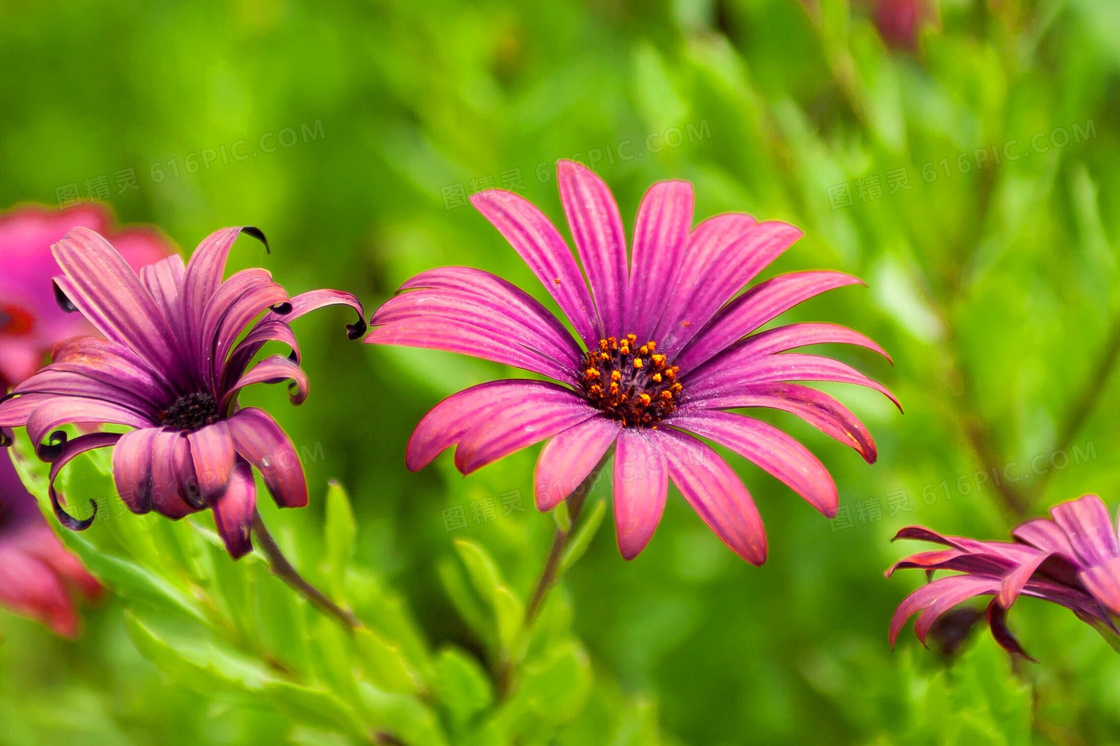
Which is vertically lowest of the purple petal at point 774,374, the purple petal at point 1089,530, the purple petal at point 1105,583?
the purple petal at point 1105,583

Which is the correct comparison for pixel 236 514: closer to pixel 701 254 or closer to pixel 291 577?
pixel 291 577

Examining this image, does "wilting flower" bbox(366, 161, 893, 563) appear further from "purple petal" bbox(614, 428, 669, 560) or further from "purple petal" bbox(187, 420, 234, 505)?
"purple petal" bbox(187, 420, 234, 505)

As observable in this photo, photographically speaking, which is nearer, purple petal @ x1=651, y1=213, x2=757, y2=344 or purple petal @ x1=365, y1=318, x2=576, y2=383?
purple petal @ x1=365, y1=318, x2=576, y2=383

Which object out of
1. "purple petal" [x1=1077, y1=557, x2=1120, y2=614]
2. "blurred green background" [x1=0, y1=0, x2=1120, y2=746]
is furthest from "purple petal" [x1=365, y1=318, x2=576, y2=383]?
"purple petal" [x1=1077, y1=557, x2=1120, y2=614]

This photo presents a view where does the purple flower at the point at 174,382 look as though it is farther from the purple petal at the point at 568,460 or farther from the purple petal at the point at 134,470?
the purple petal at the point at 568,460

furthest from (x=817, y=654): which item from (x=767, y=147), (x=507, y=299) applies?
(x=507, y=299)

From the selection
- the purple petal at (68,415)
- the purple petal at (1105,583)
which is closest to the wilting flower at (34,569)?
the purple petal at (68,415)

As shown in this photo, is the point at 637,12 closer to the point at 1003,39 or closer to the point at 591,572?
the point at 1003,39
